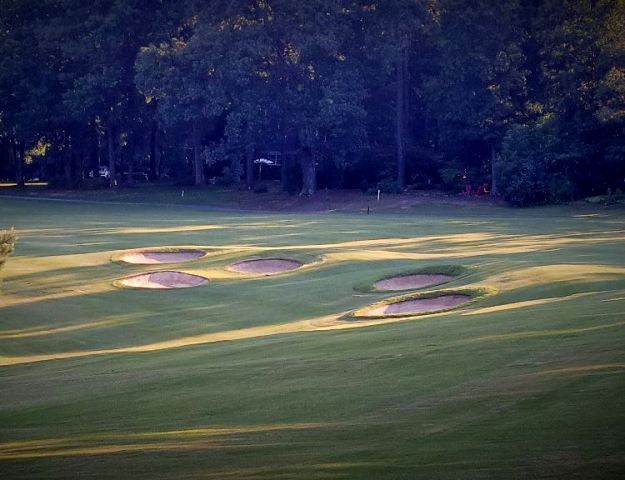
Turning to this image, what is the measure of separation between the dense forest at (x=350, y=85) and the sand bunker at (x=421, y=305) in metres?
37.3

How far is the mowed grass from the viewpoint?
30.0 feet

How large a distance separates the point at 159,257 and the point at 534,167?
30.7m

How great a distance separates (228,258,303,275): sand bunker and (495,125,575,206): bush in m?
29.7

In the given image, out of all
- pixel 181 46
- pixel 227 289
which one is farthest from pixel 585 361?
pixel 181 46

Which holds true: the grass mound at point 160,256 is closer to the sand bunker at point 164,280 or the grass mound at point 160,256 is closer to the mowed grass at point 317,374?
the mowed grass at point 317,374

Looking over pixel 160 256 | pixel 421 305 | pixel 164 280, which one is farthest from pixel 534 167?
pixel 421 305

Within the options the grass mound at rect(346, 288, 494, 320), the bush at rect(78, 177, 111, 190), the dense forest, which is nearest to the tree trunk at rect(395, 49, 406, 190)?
the dense forest

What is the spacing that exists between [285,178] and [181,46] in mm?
13412

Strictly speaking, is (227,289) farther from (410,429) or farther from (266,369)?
(410,429)

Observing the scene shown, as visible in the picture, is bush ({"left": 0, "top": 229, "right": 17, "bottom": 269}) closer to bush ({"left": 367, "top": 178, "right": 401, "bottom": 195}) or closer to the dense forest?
the dense forest

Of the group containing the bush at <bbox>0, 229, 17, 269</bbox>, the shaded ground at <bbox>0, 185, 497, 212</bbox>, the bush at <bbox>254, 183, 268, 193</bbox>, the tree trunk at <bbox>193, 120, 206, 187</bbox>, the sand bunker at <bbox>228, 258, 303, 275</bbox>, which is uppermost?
the tree trunk at <bbox>193, 120, 206, 187</bbox>

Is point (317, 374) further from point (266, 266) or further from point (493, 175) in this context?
point (493, 175)

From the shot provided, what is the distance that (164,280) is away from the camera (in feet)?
102

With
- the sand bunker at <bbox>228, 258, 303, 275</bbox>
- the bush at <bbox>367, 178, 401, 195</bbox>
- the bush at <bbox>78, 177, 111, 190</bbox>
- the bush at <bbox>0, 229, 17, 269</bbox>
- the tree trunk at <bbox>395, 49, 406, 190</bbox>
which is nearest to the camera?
the bush at <bbox>0, 229, 17, 269</bbox>
